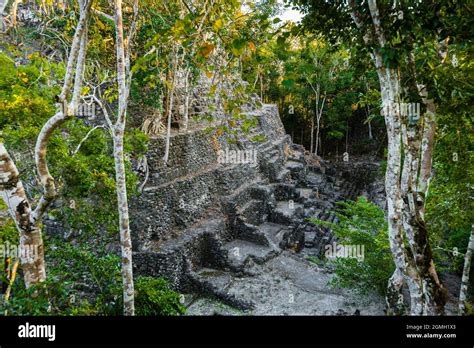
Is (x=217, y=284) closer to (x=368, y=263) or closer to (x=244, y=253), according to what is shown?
(x=244, y=253)

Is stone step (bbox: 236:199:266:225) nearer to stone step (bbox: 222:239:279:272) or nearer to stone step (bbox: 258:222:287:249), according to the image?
stone step (bbox: 258:222:287:249)

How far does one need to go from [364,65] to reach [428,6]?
1905 mm

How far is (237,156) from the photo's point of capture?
14023 millimetres

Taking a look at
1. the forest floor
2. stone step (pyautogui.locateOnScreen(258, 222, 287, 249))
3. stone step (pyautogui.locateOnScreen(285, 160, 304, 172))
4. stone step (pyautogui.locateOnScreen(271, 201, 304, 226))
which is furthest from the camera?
stone step (pyautogui.locateOnScreen(285, 160, 304, 172))

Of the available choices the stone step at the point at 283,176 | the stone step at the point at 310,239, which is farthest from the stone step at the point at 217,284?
the stone step at the point at 283,176

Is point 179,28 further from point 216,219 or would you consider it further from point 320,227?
point 320,227

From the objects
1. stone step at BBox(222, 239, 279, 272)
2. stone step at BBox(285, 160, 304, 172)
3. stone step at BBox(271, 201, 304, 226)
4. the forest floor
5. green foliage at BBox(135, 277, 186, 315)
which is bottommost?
the forest floor

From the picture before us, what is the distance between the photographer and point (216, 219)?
1137 cm

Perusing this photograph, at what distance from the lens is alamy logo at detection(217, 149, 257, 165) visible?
1334cm

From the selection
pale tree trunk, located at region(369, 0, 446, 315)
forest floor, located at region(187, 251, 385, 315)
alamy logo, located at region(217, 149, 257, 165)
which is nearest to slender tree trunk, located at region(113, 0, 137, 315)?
pale tree trunk, located at region(369, 0, 446, 315)
